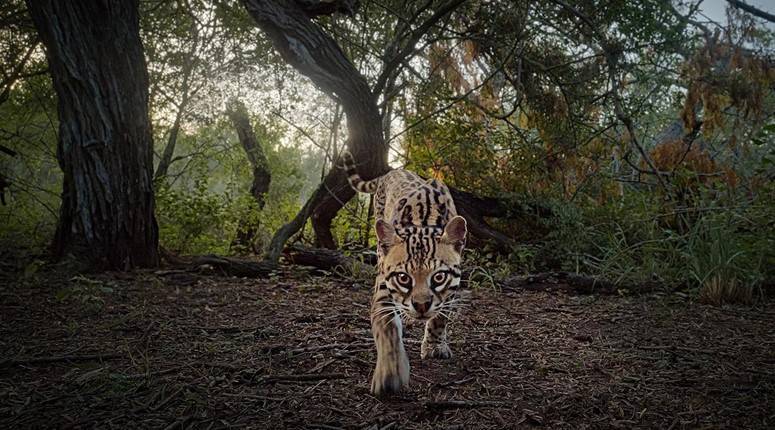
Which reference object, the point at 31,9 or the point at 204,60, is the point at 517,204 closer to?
the point at 204,60

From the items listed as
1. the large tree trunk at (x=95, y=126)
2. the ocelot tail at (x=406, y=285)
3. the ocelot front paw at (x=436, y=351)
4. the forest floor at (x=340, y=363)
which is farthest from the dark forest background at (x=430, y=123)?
the ocelot tail at (x=406, y=285)

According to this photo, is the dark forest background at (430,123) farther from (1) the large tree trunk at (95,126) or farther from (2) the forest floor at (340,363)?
(2) the forest floor at (340,363)

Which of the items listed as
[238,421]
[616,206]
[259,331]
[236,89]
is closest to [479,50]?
[616,206]

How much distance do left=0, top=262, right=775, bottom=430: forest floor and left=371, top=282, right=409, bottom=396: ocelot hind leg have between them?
9 centimetres

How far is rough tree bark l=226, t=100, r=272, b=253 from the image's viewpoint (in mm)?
10234

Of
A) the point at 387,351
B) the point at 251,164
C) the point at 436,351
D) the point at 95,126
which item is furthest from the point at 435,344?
the point at 251,164

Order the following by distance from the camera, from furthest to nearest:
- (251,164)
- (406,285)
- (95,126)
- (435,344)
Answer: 1. (251,164)
2. (95,126)
3. (435,344)
4. (406,285)

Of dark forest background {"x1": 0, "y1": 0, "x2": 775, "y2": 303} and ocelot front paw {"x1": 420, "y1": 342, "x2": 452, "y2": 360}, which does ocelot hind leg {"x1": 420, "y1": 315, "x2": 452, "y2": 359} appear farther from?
dark forest background {"x1": 0, "y1": 0, "x2": 775, "y2": 303}

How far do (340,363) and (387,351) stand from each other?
0.58 meters

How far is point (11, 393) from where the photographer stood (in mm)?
2842

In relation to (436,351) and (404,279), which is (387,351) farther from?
(436,351)

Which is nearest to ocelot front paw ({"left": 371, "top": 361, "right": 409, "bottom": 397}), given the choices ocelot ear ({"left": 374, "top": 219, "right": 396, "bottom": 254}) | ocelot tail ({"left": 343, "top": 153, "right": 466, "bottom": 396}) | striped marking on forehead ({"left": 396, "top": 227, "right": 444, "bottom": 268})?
ocelot tail ({"left": 343, "top": 153, "right": 466, "bottom": 396})

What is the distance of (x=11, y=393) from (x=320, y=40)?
5.59m

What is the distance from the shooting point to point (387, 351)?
3.08 m
